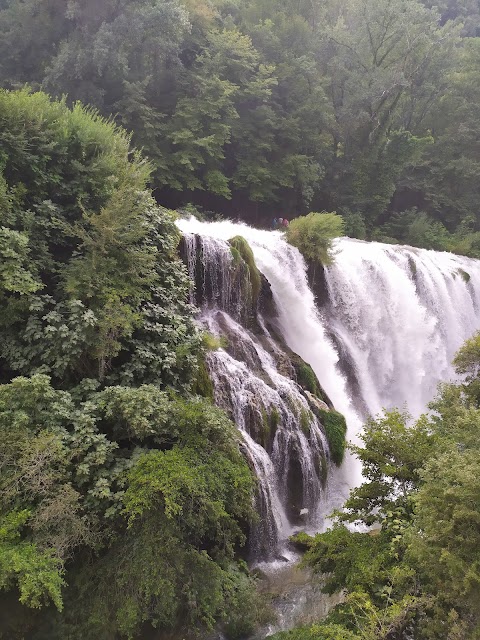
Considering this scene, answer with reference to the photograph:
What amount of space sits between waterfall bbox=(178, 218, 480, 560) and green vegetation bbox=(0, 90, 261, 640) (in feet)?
4.48

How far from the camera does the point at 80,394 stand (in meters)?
6.41

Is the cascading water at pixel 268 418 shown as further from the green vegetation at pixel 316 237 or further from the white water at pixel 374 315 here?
the green vegetation at pixel 316 237

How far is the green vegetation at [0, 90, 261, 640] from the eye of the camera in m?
5.12

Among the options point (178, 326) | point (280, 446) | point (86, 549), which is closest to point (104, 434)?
point (86, 549)

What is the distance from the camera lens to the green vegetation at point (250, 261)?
478 inches

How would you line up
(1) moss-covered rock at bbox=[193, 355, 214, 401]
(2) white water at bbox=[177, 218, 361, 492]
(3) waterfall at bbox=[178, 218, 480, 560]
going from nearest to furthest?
(1) moss-covered rock at bbox=[193, 355, 214, 401] → (3) waterfall at bbox=[178, 218, 480, 560] → (2) white water at bbox=[177, 218, 361, 492]

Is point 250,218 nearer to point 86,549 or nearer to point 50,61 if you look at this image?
point 50,61

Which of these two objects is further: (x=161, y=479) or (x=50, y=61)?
(x=50, y=61)

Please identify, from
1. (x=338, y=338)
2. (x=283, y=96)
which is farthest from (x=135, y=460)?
(x=283, y=96)

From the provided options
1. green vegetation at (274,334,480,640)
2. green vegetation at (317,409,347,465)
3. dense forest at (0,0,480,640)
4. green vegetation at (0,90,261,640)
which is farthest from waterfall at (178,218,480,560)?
green vegetation at (274,334,480,640)

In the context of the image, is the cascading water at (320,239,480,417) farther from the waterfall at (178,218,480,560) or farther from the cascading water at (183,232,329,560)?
the cascading water at (183,232,329,560)

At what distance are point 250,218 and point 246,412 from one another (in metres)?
15.6

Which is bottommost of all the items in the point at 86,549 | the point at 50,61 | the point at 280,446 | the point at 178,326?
the point at 86,549

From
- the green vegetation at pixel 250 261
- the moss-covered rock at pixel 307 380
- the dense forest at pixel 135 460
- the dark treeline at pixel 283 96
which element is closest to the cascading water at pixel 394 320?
the moss-covered rock at pixel 307 380
